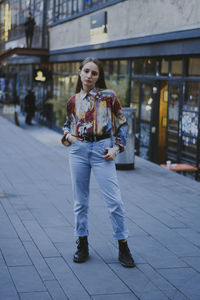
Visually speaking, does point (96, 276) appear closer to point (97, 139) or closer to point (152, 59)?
point (97, 139)

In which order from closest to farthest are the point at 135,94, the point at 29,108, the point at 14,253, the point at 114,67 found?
the point at 14,253, the point at 135,94, the point at 114,67, the point at 29,108

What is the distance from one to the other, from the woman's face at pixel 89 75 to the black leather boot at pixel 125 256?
153 cm

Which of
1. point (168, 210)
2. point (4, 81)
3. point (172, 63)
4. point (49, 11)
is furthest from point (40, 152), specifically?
point (4, 81)

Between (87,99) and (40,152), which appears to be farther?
(40,152)

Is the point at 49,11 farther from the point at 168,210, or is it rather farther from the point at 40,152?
the point at 168,210

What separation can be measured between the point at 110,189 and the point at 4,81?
3309 cm

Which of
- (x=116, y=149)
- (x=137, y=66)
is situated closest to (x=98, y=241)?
(x=116, y=149)

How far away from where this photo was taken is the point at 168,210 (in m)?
7.23

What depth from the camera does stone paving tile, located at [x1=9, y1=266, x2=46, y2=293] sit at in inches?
166

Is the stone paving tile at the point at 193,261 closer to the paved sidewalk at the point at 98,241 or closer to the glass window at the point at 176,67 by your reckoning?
the paved sidewalk at the point at 98,241

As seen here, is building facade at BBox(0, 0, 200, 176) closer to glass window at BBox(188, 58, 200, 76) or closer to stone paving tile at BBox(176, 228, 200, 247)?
glass window at BBox(188, 58, 200, 76)

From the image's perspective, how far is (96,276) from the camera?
4547 millimetres

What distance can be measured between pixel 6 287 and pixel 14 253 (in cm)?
90

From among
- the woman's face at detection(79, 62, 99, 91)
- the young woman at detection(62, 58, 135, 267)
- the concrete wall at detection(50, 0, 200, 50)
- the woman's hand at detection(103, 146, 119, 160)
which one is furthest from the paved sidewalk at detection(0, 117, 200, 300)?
the concrete wall at detection(50, 0, 200, 50)
